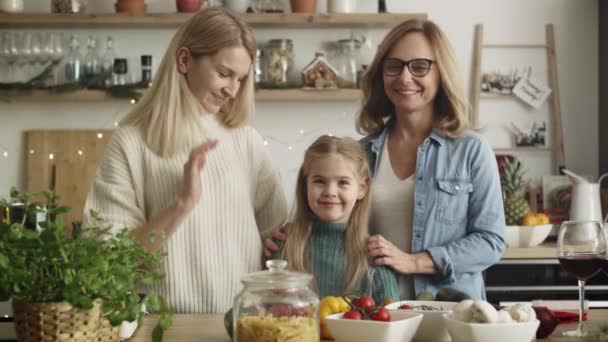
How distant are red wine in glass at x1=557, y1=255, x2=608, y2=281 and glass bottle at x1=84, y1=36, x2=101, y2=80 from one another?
310cm

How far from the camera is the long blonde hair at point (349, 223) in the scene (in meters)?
2.46

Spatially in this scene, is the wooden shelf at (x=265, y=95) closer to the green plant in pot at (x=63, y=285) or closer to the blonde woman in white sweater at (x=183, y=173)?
the blonde woman in white sweater at (x=183, y=173)

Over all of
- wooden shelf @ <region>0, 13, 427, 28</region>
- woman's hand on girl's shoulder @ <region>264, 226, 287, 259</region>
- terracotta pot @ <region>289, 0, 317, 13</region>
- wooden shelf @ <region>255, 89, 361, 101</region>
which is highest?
terracotta pot @ <region>289, 0, 317, 13</region>

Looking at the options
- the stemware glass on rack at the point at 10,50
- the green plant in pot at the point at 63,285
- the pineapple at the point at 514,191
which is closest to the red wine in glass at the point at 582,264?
the green plant in pot at the point at 63,285

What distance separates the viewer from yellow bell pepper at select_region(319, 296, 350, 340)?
1895 mm

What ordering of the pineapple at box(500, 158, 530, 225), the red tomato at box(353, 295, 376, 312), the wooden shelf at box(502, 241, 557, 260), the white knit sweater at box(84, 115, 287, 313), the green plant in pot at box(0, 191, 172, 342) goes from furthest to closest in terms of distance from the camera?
1. the pineapple at box(500, 158, 530, 225)
2. the wooden shelf at box(502, 241, 557, 260)
3. the white knit sweater at box(84, 115, 287, 313)
4. the red tomato at box(353, 295, 376, 312)
5. the green plant in pot at box(0, 191, 172, 342)

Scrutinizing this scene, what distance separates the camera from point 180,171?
238cm

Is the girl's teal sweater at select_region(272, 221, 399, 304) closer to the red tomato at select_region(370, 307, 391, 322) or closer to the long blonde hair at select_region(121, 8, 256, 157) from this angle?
the long blonde hair at select_region(121, 8, 256, 157)

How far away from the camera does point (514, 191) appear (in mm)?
4570

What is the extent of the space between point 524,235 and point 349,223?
191 centimetres

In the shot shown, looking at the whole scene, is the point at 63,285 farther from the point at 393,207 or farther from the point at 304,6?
the point at 304,6

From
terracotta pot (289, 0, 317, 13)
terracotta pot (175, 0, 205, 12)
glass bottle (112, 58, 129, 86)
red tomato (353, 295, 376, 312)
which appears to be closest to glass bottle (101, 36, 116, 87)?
glass bottle (112, 58, 129, 86)

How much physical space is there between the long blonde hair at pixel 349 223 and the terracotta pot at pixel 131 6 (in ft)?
7.27

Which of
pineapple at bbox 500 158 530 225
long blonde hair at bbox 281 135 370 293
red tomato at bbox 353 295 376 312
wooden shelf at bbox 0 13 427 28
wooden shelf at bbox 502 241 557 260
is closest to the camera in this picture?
red tomato at bbox 353 295 376 312
